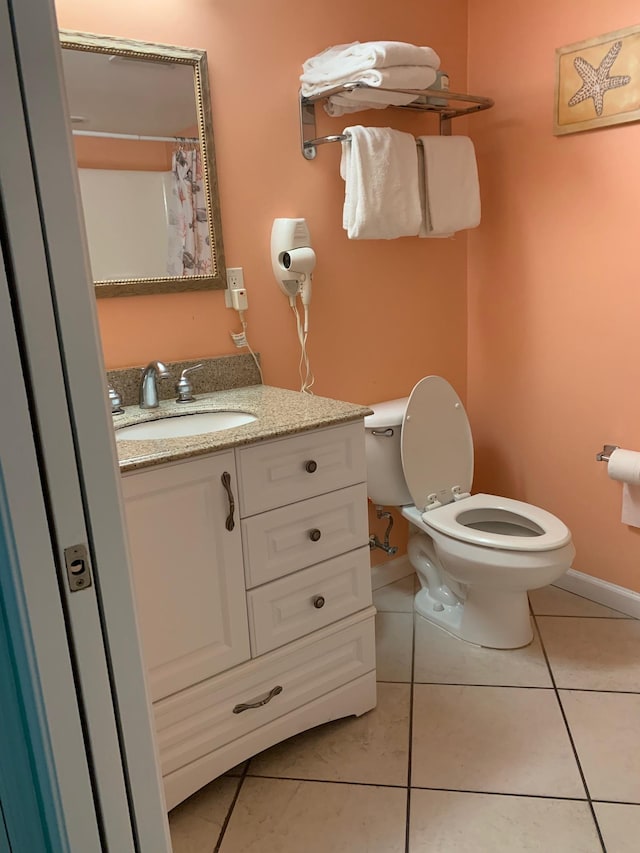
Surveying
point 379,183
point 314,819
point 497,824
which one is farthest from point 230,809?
point 379,183

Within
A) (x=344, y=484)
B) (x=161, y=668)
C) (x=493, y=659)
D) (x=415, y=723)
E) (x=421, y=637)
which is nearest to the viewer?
(x=161, y=668)

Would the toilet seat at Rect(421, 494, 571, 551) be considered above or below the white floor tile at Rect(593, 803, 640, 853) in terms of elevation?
above

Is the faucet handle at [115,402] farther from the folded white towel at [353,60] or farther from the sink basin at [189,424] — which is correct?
the folded white towel at [353,60]

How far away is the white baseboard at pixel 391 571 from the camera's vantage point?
261 centimetres

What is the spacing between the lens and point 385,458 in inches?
88.0

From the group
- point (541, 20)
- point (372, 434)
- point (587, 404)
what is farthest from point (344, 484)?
point (541, 20)

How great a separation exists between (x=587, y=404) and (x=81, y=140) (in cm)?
179

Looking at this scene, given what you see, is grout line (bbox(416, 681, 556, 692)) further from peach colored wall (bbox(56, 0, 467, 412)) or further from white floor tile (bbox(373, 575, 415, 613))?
peach colored wall (bbox(56, 0, 467, 412))

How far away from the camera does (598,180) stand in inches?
86.0

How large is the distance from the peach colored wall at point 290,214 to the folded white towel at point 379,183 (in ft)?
0.54

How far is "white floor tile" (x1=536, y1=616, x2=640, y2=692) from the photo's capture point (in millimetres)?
1999

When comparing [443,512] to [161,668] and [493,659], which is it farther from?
[161,668]

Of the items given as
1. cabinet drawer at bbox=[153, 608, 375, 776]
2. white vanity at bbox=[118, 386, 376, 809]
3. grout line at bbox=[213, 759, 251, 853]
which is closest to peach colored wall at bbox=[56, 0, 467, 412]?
white vanity at bbox=[118, 386, 376, 809]

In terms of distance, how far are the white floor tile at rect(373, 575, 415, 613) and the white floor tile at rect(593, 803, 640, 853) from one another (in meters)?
0.99
